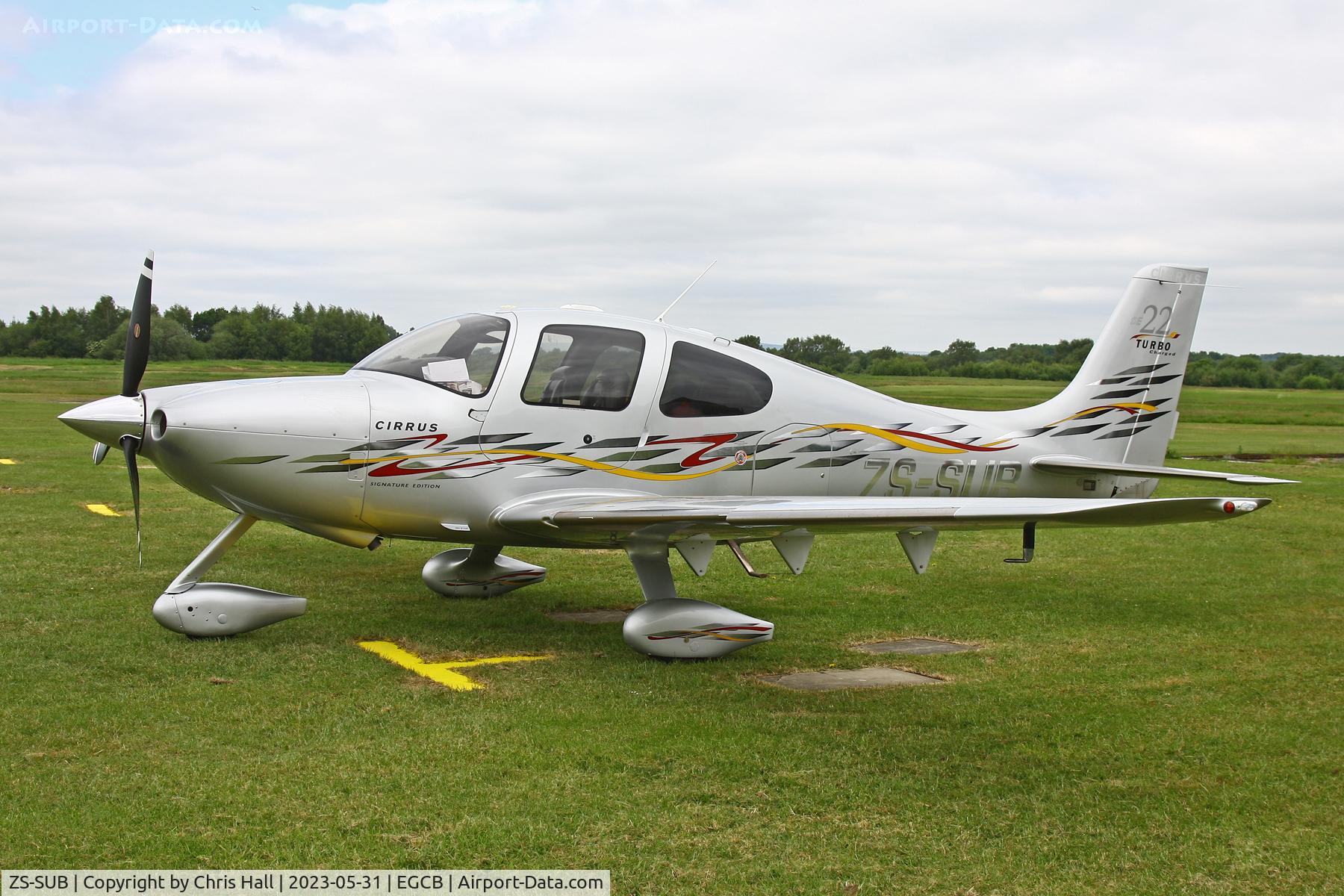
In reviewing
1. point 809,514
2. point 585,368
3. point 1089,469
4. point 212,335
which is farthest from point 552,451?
point 212,335

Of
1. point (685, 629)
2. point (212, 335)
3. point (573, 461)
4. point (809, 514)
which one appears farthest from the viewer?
point (212, 335)

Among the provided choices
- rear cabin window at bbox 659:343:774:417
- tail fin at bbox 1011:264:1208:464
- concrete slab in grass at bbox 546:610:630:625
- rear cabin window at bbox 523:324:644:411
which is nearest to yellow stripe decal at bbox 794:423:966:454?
rear cabin window at bbox 659:343:774:417

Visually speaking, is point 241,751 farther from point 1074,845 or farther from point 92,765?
point 1074,845

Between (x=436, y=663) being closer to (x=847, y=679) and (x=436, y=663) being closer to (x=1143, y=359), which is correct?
(x=847, y=679)

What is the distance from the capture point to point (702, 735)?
5.90 meters

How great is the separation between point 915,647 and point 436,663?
3.63 meters

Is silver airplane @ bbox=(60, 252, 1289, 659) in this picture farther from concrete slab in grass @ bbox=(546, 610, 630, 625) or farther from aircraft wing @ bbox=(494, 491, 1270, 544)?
concrete slab in grass @ bbox=(546, 610, 630, 625)

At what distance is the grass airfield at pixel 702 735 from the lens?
14.4 feet

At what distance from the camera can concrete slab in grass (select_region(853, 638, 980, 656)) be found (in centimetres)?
827

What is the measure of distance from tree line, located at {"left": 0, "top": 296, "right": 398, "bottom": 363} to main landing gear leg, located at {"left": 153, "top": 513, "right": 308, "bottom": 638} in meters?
1.76

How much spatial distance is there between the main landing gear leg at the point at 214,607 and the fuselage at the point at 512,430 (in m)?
0.58

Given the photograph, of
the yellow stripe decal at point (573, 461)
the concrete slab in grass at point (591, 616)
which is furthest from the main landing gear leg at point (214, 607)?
the concrete slab in grass at point (591, 616)

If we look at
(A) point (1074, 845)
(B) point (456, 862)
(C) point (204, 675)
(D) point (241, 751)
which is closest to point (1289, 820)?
(A) point (1074, 845)

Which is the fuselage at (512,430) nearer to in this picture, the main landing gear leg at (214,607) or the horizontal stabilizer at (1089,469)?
the main landing gear leg at (214,607)
